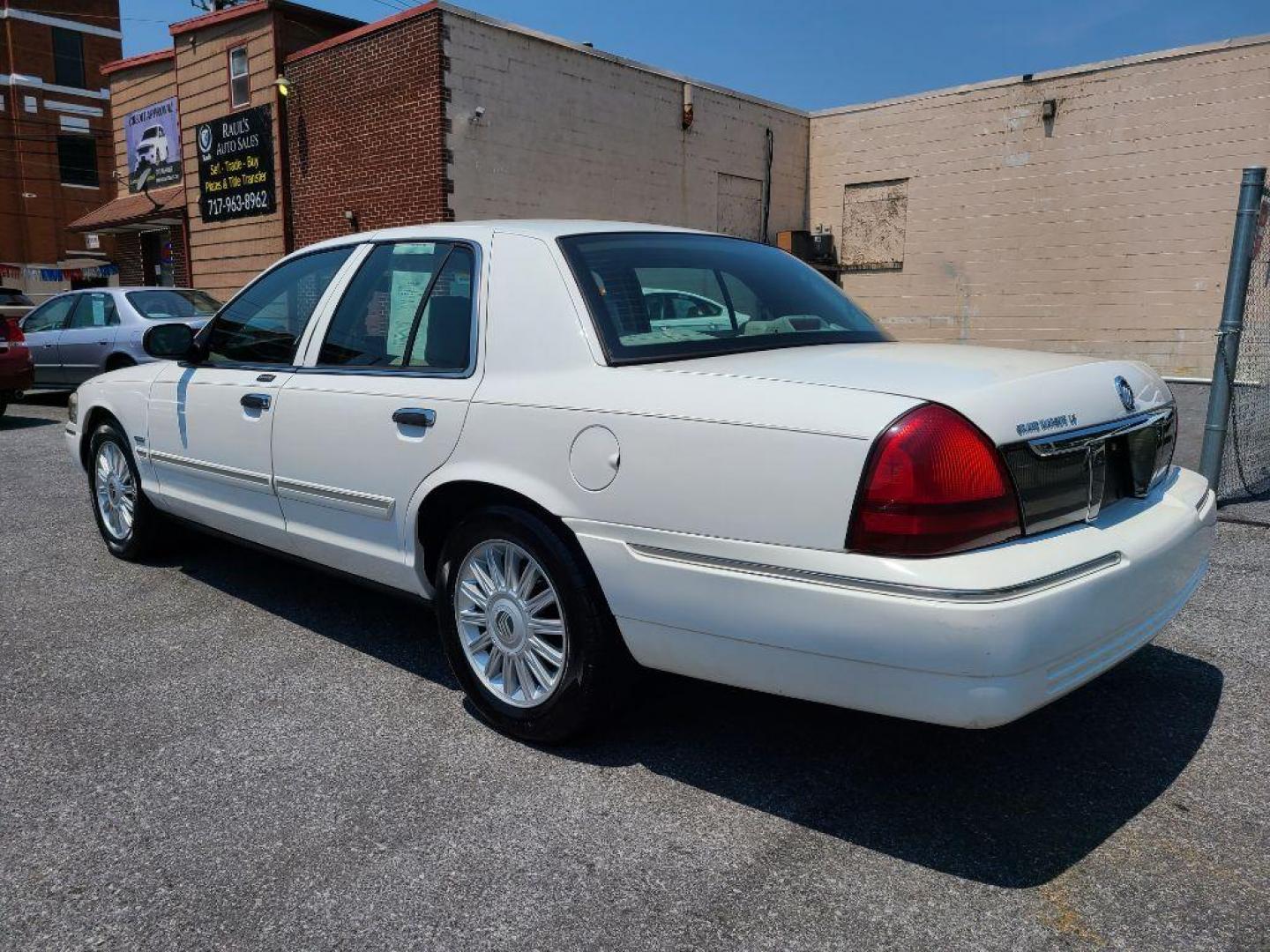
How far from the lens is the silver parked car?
11.8 metres

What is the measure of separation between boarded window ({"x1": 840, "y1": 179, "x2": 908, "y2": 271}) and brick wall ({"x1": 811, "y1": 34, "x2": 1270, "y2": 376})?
0.03m

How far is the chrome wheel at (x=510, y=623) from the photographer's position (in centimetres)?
303

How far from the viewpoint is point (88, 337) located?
39.8 feet

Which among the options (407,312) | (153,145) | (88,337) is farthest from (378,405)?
(153,145)

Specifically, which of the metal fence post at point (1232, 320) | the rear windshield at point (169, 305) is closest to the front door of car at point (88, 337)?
the rear windshield at point (169, 305)

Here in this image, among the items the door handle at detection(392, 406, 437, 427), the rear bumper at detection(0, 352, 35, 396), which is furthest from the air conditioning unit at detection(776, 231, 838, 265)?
the door handle at detection(392, 406, 437, 427)

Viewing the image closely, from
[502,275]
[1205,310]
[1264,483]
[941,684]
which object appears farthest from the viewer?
[1205,310]

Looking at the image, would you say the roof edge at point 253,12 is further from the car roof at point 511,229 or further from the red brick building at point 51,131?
the red brick building at point 51,131

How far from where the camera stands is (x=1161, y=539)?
2740 millimetres

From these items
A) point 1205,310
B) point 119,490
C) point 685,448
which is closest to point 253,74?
point 119,490

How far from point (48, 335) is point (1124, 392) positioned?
1340 centimetres

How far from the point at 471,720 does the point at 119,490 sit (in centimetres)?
298

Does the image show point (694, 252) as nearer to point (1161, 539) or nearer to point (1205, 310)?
point (1161, 539)

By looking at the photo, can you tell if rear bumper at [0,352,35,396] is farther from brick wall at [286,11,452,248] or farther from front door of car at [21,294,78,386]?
brick wall at [286,11,452,248]
